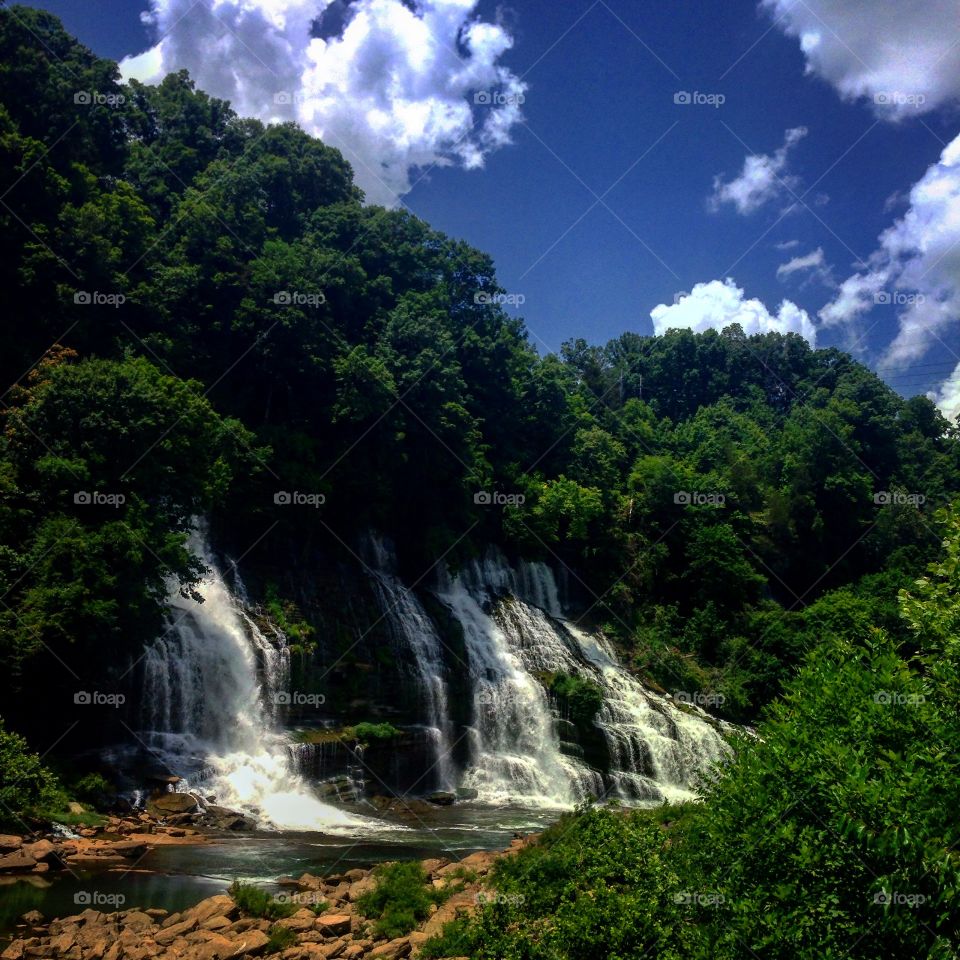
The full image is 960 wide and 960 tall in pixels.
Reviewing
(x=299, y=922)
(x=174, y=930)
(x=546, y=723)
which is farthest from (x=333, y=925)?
(x=546, y=723)

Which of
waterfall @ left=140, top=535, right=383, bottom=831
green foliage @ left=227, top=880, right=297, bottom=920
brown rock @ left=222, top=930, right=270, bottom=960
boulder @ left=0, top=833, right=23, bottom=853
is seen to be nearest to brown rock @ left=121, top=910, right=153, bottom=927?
green foliage @ left=227, top=880, right=297, bottom=920

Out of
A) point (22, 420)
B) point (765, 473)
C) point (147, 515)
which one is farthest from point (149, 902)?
point (765, 473)

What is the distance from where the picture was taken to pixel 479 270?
44.4 m

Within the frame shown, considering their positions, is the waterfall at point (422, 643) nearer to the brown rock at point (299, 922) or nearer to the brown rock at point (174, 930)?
the brown rock at point (299, 922)

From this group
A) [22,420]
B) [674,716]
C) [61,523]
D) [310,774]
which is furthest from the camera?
[674,716]

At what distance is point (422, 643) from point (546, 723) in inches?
211

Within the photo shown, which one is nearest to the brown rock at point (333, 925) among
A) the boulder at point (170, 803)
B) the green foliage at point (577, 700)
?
the boulder at point (170, 803)

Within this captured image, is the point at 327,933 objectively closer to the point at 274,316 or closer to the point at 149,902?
the point at 149,902

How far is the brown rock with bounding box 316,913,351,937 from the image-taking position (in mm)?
11416

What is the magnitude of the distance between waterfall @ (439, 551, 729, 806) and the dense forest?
344 centimetres

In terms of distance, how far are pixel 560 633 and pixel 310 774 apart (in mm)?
15186

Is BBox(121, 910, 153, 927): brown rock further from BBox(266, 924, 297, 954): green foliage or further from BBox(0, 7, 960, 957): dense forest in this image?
BBox(0, 7, 960, 957): dense forest

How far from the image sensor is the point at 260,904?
39.6 ft

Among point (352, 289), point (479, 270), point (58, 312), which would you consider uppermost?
point (479, 270)
